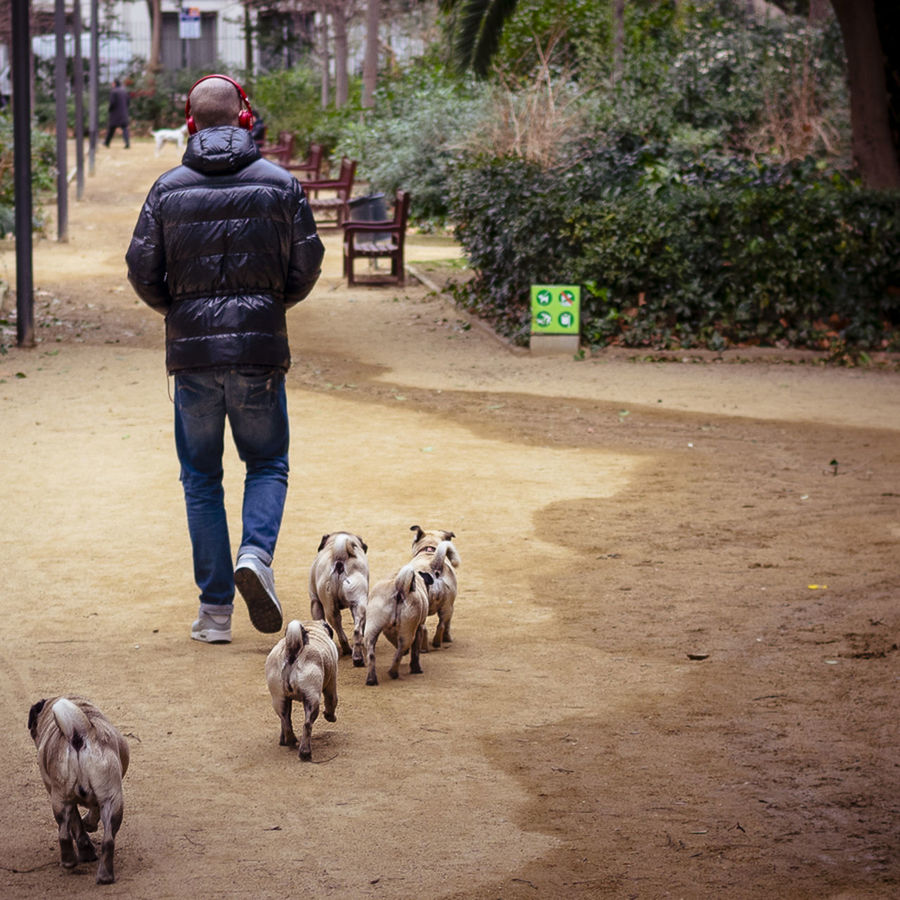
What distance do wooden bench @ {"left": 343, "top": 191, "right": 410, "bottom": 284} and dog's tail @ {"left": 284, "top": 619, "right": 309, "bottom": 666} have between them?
14365 millimetres

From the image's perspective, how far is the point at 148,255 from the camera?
5211 millimetres

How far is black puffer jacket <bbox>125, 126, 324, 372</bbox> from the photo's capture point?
17.0 ft

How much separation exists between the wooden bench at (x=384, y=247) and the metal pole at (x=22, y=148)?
5655 millimetres

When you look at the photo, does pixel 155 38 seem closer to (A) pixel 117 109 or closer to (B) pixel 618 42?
(A) pixel 117 109

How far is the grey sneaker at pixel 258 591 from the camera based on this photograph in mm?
5090

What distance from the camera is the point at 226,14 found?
5488 centimetres

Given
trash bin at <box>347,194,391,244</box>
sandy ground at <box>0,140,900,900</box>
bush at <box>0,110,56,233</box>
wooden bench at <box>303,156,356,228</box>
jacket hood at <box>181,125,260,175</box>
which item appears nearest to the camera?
sandy ground at <box>0,140,900,900</box>

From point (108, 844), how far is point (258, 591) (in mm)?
1711

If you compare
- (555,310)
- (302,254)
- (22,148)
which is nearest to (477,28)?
(555,310)

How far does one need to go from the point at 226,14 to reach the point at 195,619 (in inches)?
2080

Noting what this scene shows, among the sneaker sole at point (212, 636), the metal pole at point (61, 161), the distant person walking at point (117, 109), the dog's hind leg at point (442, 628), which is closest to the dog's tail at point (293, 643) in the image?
the dog's hind leg at point (442, 628)

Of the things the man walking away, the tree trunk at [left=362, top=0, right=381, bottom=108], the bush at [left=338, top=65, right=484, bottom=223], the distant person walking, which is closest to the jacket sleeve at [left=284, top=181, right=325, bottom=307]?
the man walking away

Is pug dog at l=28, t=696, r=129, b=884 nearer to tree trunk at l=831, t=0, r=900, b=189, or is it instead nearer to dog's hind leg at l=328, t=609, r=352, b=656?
dog's hind leg at l=328, t=609, r=352, b=656

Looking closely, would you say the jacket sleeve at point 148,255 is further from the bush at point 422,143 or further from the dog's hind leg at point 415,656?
the bush at point 422,143
